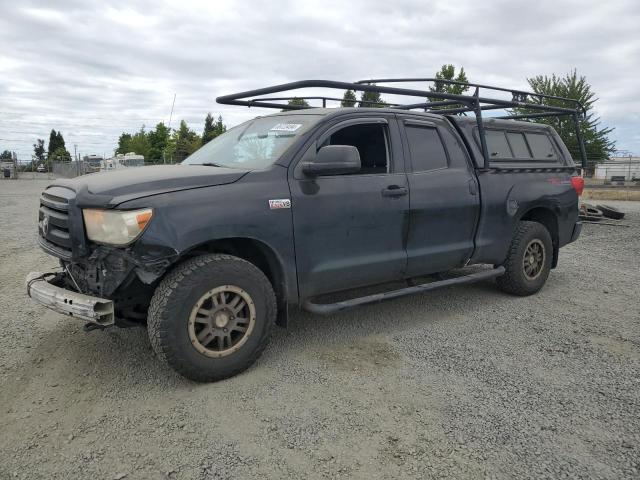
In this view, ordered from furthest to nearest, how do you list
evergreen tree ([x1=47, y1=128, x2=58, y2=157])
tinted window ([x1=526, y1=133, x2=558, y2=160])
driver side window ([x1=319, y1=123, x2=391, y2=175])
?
evergreen tree ([x1=47, y1=128, x2=58, y2=157]) < tinted window ([x1=526, y1=133, x2=558, y2=160]) < driver side window ([x1=319, y1=123, x2=391, y2=175])

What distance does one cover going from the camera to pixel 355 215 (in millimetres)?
3879

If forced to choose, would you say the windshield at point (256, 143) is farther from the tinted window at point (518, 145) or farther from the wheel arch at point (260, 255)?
the tinted window at point (518, 145)

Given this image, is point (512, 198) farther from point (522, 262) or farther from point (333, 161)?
point (333, 161)

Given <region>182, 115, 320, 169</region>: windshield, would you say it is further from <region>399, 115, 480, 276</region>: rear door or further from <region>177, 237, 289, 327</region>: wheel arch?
<region>399, 115, 480, 276</region>: rear door

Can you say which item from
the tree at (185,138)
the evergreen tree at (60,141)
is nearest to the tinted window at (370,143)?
the tree at (185,138)

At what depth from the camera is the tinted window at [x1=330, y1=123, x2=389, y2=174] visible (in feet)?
13.8

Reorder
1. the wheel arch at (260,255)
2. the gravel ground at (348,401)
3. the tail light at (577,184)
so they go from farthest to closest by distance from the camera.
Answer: the tail light at (577,184)
the wheel arch at (260,255)
the gravel ground at (348,401)

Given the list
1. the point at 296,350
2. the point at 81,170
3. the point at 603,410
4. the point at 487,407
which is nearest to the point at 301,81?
the point at 296,350

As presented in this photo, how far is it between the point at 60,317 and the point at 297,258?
2441 mm

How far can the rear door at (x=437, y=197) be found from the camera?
14.2 feet

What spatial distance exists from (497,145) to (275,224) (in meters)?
2.97

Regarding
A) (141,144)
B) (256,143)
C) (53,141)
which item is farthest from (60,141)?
(256,143)

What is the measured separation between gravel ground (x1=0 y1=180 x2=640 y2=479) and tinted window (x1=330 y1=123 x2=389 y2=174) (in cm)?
145

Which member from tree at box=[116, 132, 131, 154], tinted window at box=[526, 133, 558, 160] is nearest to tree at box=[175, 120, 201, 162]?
tree at box=[116, 132, 131, 154]
